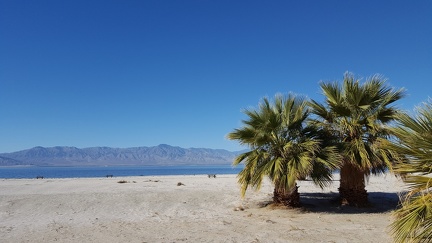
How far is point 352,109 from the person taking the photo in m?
11.8

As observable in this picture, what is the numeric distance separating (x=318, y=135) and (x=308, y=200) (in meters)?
3.29

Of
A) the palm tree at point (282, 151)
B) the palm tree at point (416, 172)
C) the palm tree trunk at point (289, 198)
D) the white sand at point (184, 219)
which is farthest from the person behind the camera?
the palm tree trunk at point (289, 198)

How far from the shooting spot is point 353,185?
40.1 ft

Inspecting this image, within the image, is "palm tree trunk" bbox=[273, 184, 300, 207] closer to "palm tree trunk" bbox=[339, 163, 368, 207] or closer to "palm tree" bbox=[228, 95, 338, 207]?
"palm tree" bbox=[228, 95, 338, 207]

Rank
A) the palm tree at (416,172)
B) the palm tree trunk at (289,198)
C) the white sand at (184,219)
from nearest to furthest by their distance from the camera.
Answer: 1. the palm tree at (416,172)
2. the white sand at (184,219)
3. the palm tree trunk at (289,198)

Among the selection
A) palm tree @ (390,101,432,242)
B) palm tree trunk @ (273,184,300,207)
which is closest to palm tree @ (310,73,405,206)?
palm tree trunk @ (273,184,300,207)

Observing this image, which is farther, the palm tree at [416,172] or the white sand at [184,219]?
the white sand at [184,219]

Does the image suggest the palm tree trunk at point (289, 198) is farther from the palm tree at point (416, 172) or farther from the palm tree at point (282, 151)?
the palm tree at point (416, 172)

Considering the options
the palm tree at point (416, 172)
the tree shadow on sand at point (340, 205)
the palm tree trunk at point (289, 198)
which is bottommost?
the tree shadow on sand at point (340, 205)

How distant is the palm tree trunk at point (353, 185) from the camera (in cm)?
1205

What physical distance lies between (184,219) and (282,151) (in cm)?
386

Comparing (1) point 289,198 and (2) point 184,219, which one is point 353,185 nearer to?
(1) point 289,198

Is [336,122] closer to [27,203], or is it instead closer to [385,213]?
[385,213]

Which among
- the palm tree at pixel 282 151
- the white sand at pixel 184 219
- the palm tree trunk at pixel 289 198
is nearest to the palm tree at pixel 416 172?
the white sand at pixel 184 219
